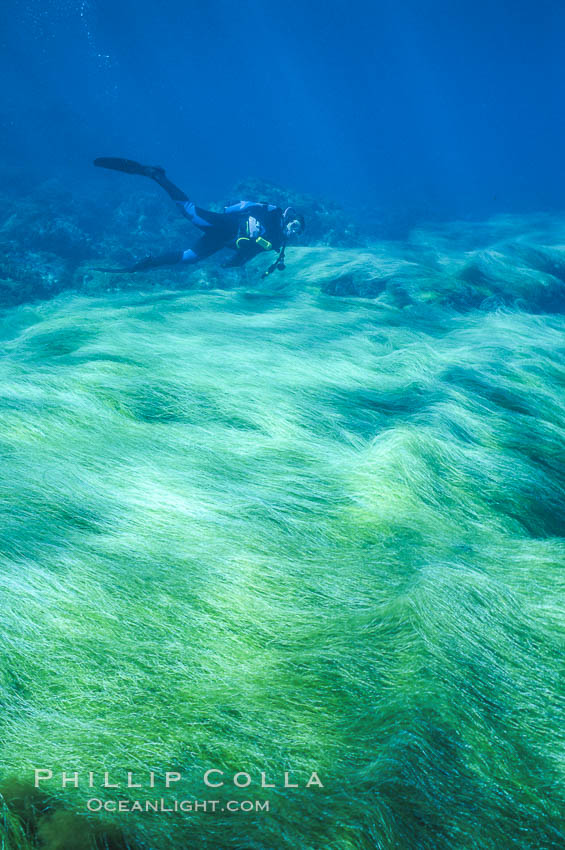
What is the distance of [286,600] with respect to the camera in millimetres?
1605

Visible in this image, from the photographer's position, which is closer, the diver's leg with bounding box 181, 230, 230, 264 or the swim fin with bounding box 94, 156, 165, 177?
the swim fin with bounding box 94, 156, 165, 177

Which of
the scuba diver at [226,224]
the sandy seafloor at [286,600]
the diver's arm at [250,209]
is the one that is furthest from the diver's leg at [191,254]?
the sandy seafloor at [286,600]

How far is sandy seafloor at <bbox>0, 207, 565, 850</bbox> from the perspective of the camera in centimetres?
107

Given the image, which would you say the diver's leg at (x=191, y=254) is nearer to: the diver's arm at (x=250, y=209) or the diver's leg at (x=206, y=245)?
the diver's leg at (x=206, y=245)

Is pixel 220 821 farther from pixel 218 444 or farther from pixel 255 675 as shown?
pixel 218 444

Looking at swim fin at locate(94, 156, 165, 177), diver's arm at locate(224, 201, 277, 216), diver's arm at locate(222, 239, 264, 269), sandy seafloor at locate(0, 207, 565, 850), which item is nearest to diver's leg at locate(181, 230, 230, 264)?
diver's arm at locate(224, 201, 277, 216)

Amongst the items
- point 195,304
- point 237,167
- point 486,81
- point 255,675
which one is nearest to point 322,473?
point 255,675

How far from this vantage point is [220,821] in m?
1.04

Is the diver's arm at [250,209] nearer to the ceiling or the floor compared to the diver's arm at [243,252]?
nearer to the ceiling

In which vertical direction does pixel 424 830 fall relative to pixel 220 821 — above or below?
above

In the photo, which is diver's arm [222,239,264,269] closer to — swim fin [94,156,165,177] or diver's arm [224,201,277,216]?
diver's arm [224,201,277,216]

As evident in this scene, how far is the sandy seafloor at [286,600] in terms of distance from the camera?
107 cm

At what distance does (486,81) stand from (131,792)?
138245 millimetres

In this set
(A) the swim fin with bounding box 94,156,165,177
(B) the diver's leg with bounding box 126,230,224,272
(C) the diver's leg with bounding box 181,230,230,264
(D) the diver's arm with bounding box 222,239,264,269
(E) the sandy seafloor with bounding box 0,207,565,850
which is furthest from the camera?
(C) the diver's leg with bounding box 181,230,230,264
